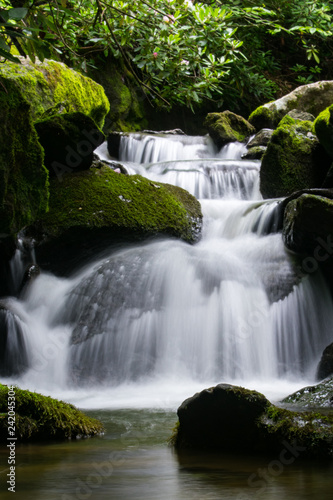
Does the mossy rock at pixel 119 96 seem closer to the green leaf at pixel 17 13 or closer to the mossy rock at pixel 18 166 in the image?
the mossy rock at pixel 18 166

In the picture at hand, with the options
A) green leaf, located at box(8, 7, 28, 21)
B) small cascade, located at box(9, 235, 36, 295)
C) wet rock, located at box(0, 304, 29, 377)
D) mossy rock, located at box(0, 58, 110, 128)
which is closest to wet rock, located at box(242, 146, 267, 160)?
mossy rock, located at box(0, 58, 110, 128)

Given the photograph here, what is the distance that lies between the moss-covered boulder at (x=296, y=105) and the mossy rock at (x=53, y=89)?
479 centimetres

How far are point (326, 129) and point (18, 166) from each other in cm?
476

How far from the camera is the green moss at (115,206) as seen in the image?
7.83 meters

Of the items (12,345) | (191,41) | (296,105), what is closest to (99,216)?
(12,345)

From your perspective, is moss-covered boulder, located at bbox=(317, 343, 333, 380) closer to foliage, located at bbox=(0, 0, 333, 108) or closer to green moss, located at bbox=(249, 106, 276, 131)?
foliage, located at bbox=(0, 0, 333, 108)

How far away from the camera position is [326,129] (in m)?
8.64

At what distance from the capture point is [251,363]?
6270 mm

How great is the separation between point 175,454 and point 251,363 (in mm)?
3354

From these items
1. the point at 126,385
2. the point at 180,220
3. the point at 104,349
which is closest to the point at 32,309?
the point at 104,349

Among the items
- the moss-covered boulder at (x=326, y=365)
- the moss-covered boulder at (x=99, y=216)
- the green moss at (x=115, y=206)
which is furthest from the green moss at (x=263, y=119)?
the moss-covered boulder at (x=326, y=365)

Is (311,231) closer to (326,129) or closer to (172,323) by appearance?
(172,323)

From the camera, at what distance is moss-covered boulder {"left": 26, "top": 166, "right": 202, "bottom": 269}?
25.6 feet

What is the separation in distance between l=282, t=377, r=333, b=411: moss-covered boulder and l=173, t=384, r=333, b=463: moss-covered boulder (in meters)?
1.14
